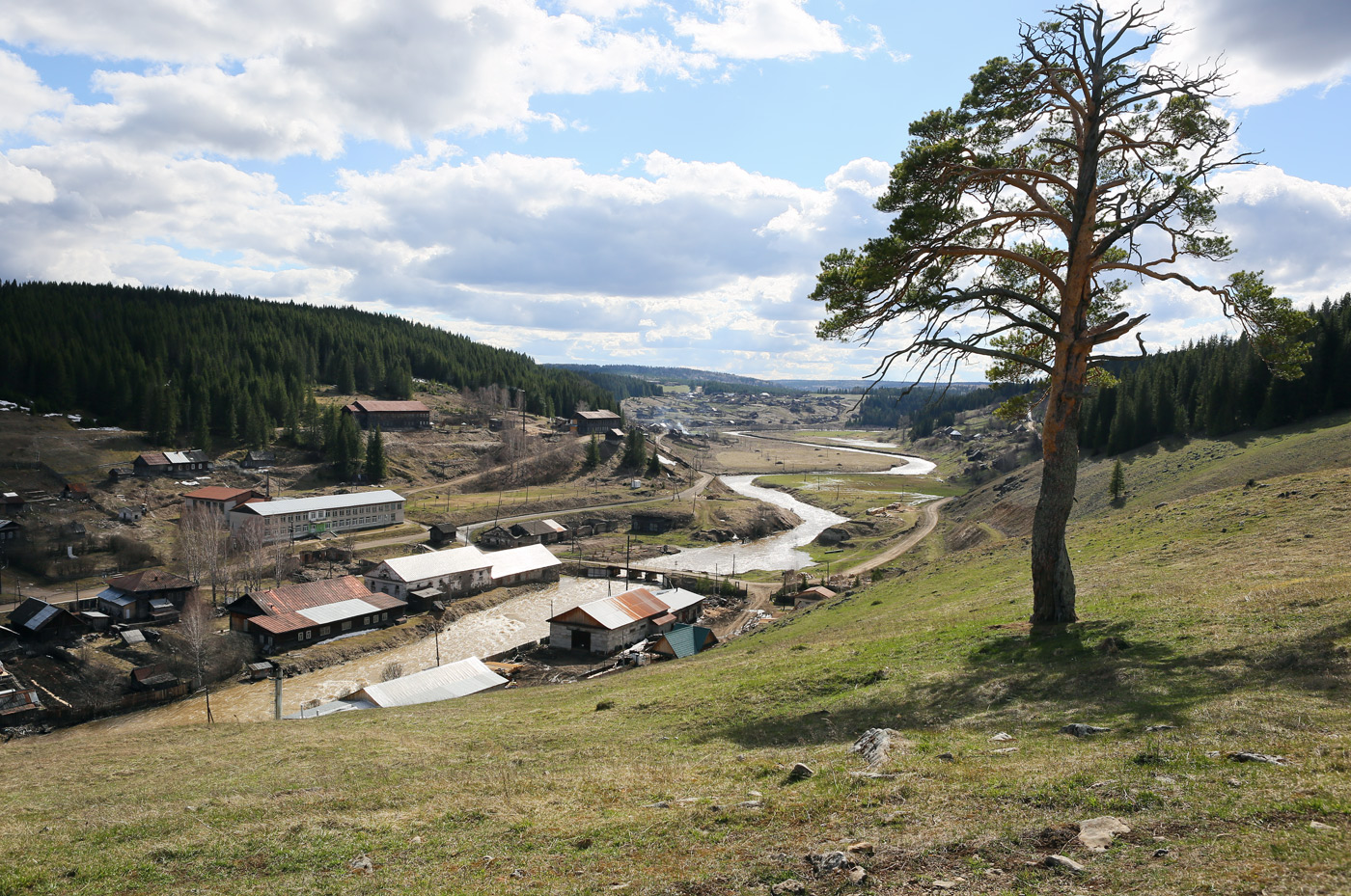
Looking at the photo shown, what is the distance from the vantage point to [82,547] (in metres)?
67.6

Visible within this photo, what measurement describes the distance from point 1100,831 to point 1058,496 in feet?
36.3

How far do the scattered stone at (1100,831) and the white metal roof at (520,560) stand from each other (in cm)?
6462

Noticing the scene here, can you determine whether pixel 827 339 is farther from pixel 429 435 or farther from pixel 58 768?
pixel 429 435

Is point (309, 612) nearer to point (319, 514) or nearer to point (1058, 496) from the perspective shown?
point (319, 514)

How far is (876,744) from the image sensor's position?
36.5 ft

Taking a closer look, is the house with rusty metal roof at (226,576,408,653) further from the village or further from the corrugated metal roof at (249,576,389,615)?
the village

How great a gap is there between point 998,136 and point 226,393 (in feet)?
421

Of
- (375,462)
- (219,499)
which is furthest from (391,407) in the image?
(219,499)

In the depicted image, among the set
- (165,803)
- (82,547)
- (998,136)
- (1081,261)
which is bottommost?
(82,547)

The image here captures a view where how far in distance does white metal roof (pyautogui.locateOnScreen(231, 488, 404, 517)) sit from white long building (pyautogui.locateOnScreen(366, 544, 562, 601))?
25120 millimetres

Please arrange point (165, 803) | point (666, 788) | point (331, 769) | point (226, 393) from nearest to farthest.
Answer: point (666, 788)
point (165, 803)
point (331, 769)
point (226, 393)

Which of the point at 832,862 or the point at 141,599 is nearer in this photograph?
the point at 832,862

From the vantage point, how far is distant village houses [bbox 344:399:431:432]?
131125mm

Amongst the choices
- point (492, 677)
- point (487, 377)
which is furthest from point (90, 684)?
point (487, 377)
